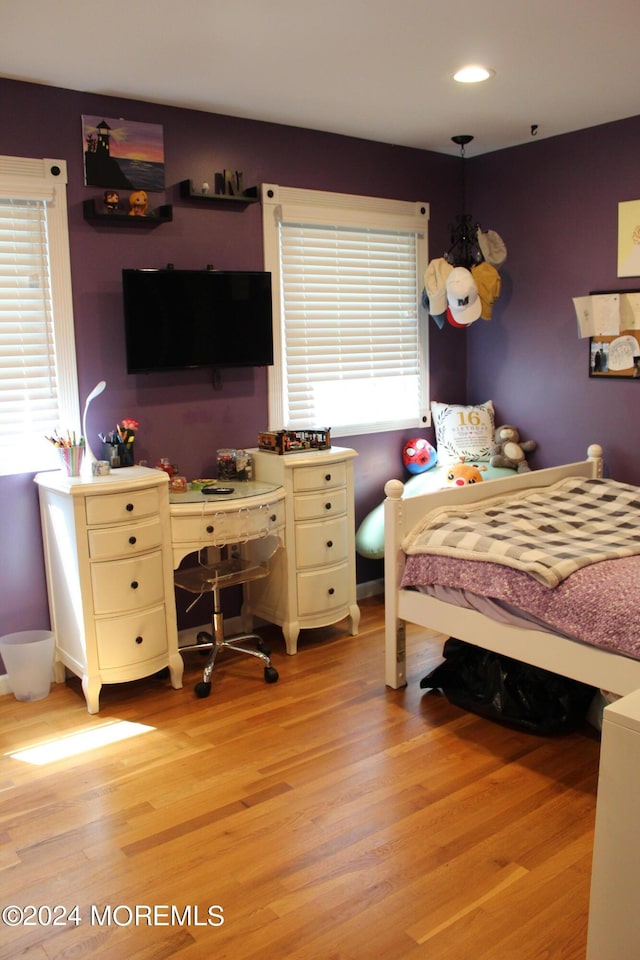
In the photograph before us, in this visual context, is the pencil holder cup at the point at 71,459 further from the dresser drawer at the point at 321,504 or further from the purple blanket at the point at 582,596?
the purple blanket at the point at 582,596

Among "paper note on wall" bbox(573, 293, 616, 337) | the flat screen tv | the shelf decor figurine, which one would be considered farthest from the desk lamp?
"paper note on wall" bbox(573, 293, 616, 337)

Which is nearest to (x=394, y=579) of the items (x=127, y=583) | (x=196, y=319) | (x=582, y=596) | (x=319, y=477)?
(x=319, y=477)

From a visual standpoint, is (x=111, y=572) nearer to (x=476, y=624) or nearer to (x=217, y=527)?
(x=217, y=527)

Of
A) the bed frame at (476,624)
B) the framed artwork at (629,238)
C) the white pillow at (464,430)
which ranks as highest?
the framed artwork at (629,238)

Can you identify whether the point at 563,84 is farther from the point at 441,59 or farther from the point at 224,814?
the point at 224,814

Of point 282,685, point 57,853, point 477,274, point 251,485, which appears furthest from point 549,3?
point 57,853

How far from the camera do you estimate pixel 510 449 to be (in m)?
4.64

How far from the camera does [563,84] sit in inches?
138

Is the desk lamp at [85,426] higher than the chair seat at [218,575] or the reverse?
higher

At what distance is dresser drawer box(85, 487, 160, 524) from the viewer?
3191 mm

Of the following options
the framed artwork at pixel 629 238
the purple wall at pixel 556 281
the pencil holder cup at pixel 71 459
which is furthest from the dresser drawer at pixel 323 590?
the framed artwork at pixel 629 238

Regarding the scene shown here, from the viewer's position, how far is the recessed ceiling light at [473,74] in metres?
3.28

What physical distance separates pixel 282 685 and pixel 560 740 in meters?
1.19

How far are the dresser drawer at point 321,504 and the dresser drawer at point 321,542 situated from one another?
0.04 m
